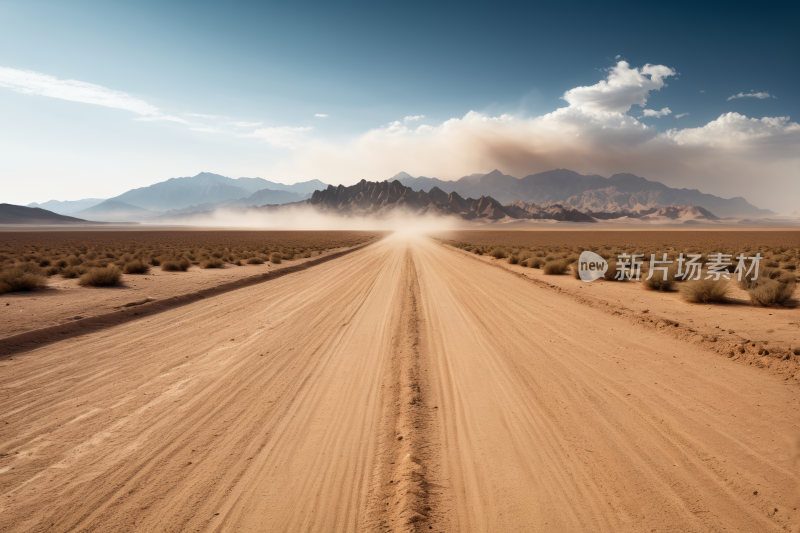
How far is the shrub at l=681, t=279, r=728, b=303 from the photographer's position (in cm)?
1095

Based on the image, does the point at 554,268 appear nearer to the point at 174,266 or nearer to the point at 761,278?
the point at 761,278

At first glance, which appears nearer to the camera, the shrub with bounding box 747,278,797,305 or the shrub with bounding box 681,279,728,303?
the shrub with bounding box 747,278,797,305

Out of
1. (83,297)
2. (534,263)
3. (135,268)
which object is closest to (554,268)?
(534,263)

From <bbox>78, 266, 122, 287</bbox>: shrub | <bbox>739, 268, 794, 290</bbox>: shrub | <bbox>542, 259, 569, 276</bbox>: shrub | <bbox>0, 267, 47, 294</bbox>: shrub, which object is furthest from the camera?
<bbox>542, 259, 569, 276</bbox>: shrub

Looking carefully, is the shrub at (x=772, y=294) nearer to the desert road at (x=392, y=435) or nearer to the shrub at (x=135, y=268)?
the desert road at (x=392, y=435)

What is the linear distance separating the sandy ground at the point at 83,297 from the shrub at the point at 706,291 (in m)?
16.1

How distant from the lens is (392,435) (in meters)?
4.00

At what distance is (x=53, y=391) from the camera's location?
16.6 feet

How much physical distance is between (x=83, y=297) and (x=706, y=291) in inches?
745

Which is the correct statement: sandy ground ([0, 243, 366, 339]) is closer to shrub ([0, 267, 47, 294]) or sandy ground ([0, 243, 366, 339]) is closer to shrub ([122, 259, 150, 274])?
shrub ([0, 267, 47, 294])

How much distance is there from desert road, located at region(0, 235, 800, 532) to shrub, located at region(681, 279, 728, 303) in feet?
16.3

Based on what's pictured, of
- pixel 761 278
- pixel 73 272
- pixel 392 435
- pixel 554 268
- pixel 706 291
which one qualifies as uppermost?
pixel 761 278

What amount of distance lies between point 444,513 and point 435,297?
345 inches

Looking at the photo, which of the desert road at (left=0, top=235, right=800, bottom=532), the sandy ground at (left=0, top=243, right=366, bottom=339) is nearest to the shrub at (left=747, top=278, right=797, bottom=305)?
the desert road at (left=0, top=235, right=800, bottom=532)
